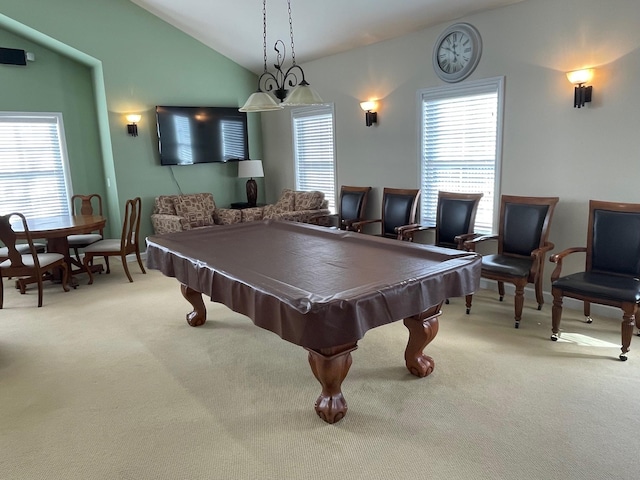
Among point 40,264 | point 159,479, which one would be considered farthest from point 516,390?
point 40,264

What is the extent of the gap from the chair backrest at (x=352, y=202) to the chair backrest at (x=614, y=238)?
106 inches

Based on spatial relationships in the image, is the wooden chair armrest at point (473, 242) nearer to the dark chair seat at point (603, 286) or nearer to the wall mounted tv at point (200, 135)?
the dark chair seat at point (603, 286)

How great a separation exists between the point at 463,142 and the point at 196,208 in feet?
12.7

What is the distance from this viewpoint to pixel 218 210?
665cm

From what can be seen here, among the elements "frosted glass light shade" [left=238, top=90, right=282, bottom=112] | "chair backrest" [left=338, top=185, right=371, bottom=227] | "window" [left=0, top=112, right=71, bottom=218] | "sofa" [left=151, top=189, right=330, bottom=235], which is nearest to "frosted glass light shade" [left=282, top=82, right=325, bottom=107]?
"frosted glass light shade" [left=238, top=90, right=282, bottom=112]

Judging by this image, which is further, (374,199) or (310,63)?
(310,63)

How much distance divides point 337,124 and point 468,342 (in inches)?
147

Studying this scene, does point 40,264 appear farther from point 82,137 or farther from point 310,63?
point 310,63

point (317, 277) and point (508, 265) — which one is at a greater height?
point (317, 277)

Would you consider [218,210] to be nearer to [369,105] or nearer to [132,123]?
[132,123]

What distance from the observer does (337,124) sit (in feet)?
20.0

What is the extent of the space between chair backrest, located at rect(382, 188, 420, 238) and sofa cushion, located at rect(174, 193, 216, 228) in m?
2.66

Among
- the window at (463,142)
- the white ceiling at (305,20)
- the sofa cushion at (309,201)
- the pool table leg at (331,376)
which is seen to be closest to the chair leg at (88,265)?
the sofa cushion at (309,201)

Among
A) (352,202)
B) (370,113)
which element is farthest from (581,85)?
(352,202)
